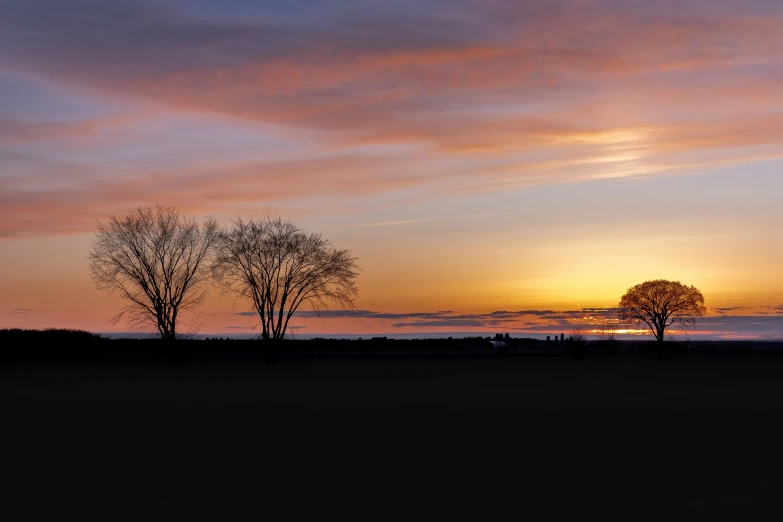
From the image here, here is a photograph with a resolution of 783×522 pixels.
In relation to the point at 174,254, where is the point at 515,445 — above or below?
below

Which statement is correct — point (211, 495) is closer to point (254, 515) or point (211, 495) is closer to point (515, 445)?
point (254, 515)

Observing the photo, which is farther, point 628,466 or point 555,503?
point 628,466

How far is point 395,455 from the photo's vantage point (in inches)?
714

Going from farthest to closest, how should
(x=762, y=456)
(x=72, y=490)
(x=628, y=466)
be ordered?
(x=762, y=456) → (x=628, y=466) → (x=72, y=490)

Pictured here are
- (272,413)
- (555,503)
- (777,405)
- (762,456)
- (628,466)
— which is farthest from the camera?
(777,405)

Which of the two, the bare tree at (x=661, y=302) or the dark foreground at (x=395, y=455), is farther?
the bare tree at (x=661, y=302)

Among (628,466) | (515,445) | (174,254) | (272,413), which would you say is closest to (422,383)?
(272,413)

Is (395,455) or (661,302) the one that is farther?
(661,302)

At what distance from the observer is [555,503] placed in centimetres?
1353

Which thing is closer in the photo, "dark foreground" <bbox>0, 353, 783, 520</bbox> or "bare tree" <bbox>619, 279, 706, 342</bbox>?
"dark foreground" <bbox>0, 353, 783, 520</bbox>

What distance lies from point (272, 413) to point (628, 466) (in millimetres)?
13145

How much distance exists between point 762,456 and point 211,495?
11441 mm

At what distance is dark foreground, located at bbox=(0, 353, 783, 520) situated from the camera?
13445 millimetres

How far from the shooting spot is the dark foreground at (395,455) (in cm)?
1345
